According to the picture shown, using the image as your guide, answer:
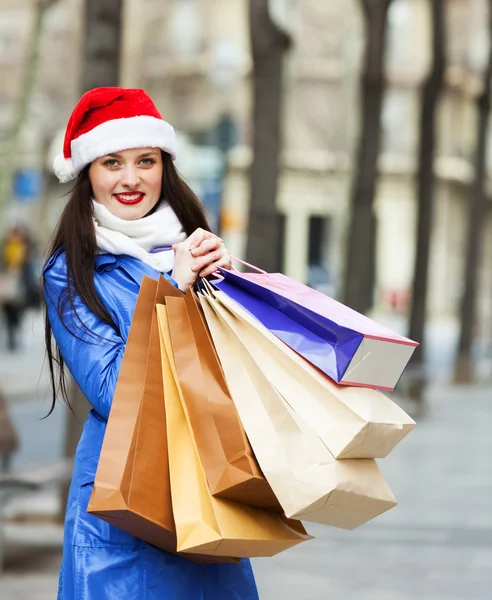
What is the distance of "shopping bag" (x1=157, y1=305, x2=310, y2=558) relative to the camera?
2.91m

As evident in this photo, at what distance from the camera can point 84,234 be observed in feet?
11.1

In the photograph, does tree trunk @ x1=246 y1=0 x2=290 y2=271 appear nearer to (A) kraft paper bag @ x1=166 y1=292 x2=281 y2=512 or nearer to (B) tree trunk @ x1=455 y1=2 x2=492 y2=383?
(A) kraft paper bag @ x1=166 y1=292 x2=281 y2=512

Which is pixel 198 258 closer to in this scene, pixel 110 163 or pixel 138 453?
pixel 110 163

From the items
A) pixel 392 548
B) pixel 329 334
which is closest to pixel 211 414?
pixel 329 334

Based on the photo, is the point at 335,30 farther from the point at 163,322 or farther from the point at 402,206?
the point at 163,322

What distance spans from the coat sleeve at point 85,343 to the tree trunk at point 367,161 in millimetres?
12920

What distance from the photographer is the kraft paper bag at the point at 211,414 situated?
2922mm

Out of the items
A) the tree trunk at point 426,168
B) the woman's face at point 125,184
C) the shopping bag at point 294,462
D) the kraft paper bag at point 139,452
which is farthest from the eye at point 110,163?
the tree trunk at point 426,168

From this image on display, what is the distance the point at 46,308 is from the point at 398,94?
48467 millimetres

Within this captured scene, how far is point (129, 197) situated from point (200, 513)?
35.1 inches

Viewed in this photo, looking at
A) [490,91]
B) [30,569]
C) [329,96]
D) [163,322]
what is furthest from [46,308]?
[329,96]

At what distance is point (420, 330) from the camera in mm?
18578

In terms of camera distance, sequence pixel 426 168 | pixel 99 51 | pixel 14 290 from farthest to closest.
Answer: pixel 14 290, pixel 426 168, pixel 99 51

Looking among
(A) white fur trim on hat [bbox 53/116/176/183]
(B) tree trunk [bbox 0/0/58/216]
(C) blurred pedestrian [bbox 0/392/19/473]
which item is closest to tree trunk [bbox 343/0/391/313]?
(B) tree trunk [bbox 0/0/58/216]
